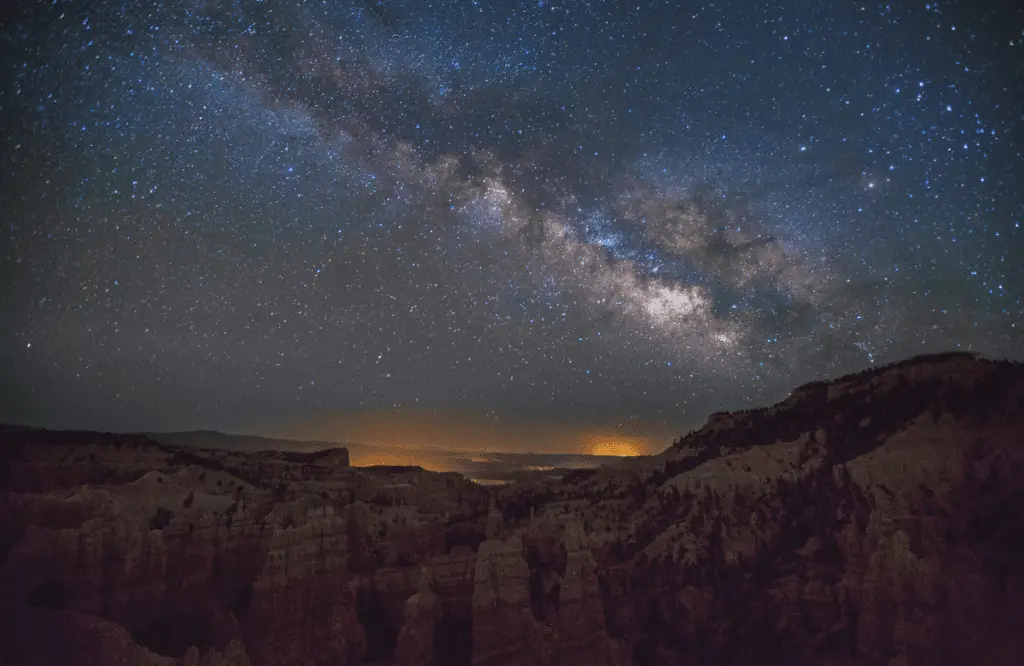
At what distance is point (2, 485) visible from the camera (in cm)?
2738

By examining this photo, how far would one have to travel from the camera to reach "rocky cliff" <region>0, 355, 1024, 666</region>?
76.3 feet

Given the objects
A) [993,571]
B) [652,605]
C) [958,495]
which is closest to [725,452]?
[652,605]

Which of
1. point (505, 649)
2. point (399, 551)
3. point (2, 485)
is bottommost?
point (505, 649)

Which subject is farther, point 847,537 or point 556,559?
point 556,559

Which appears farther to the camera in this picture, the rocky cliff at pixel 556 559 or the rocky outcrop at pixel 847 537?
the rocky outcrop at pixel 847 537

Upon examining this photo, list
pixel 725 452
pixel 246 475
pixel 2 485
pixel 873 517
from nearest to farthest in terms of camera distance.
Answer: pixel 2 485
pixel 873 517
pixel 246 475
pixel 725 452

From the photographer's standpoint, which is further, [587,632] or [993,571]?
[587,632]

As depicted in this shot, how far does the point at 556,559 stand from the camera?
3669 cm

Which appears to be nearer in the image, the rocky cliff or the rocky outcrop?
the rocky cliff

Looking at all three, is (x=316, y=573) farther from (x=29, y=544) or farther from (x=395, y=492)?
(x=395, y=492)

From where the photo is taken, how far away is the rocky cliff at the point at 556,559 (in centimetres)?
2327

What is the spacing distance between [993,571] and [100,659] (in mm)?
32783

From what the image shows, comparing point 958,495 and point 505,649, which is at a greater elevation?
point 958,495

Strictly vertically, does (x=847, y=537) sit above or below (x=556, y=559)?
above
